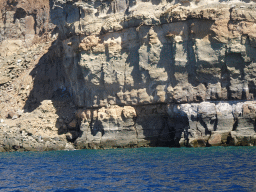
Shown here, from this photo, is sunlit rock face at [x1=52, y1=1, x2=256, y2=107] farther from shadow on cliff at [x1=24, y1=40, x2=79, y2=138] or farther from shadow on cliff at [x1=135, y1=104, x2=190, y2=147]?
shadow on cliff at [x1=24, y1=40, x2=79, y2=138]

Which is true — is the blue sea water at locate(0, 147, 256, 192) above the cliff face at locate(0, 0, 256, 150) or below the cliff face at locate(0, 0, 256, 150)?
below

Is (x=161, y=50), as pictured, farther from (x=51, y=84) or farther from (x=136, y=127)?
(x=51, y=84)

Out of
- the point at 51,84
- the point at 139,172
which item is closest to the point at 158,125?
the point at 139,172

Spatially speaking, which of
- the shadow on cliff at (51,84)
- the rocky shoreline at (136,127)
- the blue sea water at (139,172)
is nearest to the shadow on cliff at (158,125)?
the rocky shoreline at (136,127)

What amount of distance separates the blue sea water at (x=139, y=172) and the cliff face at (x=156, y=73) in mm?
3932

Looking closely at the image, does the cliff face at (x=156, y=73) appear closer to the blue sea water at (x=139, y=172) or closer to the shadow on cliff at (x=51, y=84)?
the shadow on cliff at (x=51, y=84)

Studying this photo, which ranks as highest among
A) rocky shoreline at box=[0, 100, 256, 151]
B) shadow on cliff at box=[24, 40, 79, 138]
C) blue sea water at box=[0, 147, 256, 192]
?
shadow on cliff at box=[24, 40, 79, 138]

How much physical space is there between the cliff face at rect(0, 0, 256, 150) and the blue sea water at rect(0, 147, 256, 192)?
393 centimetres

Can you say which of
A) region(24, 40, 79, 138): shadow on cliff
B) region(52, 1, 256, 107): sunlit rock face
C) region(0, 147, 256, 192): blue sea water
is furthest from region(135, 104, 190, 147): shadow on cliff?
region(24, 40, 79, 138): shadow on cliff

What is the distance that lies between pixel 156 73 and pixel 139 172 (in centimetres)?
1331

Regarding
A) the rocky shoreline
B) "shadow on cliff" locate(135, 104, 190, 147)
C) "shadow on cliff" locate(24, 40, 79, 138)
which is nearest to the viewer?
the rocky shoreline

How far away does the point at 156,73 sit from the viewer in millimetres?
30656

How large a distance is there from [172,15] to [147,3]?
2965 millimetres

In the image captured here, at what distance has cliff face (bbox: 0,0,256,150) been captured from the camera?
1115 inches
